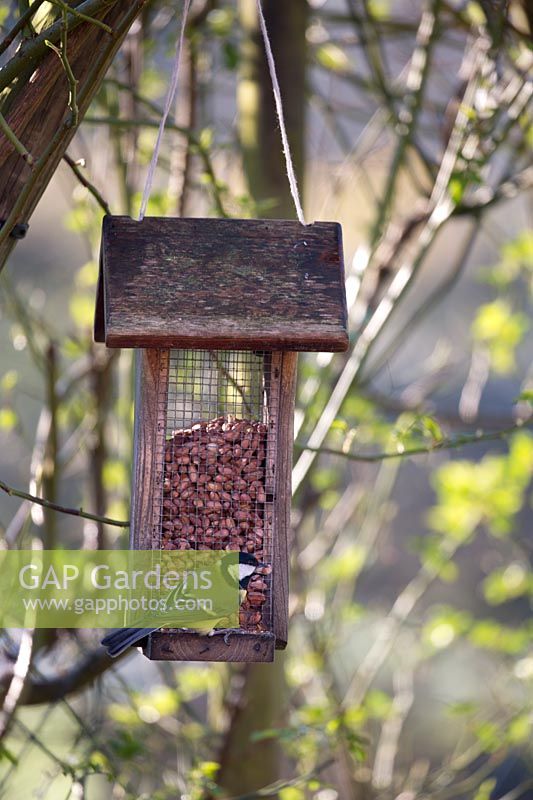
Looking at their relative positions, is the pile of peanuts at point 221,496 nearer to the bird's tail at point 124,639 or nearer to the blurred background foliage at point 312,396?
the bird's tail at point 124,639

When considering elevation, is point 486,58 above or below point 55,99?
above

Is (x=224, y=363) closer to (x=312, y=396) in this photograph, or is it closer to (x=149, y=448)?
(x=149, y=448)

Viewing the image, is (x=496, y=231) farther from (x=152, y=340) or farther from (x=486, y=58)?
(x=152, y=340)

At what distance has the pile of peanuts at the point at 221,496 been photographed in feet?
7.13

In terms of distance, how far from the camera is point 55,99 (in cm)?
195

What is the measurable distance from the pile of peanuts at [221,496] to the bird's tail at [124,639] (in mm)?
230

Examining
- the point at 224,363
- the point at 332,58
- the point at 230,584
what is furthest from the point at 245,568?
the point at 332,58

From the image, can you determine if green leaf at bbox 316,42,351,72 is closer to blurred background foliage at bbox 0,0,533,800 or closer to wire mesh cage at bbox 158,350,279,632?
blurred background foliage at bbox 0,0,533,800

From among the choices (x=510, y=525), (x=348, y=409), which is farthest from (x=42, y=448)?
(x=510, y=525)

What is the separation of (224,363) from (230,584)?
22.2 inches

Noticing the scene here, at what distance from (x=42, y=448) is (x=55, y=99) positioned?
176 cm

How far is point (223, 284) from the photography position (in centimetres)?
200

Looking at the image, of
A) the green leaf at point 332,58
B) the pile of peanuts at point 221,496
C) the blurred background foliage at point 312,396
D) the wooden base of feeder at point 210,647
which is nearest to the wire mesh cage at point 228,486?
the pile of peanuts at point 221,496

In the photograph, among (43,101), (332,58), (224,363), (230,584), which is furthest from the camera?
(332,58)
